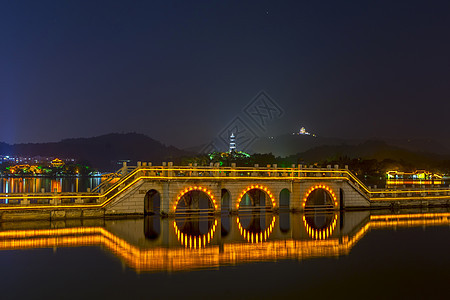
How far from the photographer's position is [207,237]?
31.8 metres

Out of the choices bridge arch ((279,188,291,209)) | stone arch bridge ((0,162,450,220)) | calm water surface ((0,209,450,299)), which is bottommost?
calm water surface ((0,209,450,299))

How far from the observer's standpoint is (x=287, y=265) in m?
24.6

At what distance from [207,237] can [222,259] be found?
250 inches

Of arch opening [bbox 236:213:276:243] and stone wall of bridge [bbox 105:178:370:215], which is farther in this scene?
stone wall of bridge [bbox 105:178:370:215]

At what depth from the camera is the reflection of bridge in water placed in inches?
1022

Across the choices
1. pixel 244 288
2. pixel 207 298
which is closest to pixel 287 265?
pixel 244 288

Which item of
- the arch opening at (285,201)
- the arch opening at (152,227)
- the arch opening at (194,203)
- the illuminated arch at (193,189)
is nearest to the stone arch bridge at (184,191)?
the illuminated arch at (193,189)

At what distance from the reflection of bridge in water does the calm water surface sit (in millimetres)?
70

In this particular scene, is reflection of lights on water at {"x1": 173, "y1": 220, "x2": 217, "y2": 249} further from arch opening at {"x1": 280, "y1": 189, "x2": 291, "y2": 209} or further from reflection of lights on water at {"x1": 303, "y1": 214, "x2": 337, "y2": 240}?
arch opening at {"x1": 280, "y1": 189, "x2": 291, "y2": 209}

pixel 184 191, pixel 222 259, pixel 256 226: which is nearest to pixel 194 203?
pixel 184 191

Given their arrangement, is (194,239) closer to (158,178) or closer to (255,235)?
(255,235)

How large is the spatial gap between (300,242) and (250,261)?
703 cm

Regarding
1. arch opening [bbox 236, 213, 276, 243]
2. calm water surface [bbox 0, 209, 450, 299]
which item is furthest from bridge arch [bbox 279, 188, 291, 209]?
calm water surface [bbox 0, 209, 450, 299]

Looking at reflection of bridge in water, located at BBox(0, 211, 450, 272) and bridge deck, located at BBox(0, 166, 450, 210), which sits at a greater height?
bridge deck, located at BBox(0, 166, 450, 210)
